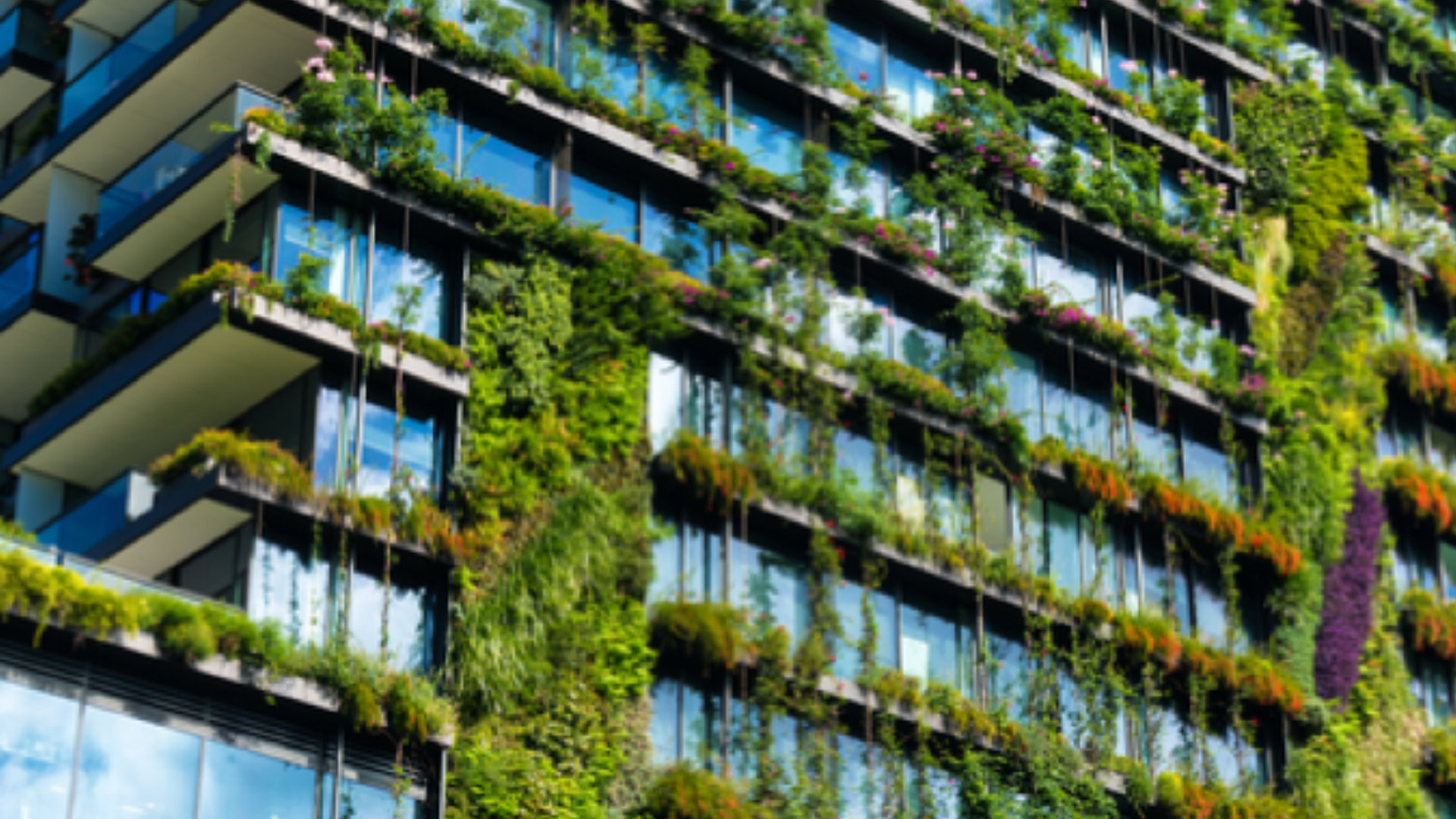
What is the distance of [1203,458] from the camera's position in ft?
144

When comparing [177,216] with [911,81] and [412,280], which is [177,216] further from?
[911,81]

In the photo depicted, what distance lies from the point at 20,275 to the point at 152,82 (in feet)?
12.6

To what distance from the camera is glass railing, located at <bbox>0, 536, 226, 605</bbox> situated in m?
29.1

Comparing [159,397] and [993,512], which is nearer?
[159,397]

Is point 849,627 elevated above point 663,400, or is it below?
below

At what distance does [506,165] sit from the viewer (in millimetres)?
37156

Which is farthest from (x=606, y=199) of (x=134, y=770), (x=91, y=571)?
(x=134, y=770)

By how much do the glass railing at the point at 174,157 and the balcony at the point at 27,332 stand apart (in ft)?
5.66

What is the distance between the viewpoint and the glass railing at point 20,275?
38.1 m

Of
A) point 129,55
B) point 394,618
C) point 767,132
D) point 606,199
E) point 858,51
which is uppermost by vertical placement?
point 858,51

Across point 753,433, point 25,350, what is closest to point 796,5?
point 753,433

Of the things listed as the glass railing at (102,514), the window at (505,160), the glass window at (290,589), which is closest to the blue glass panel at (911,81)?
the window at (505,160)

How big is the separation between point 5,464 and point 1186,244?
20.9 metres

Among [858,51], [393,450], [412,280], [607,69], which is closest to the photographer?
[393,450]
